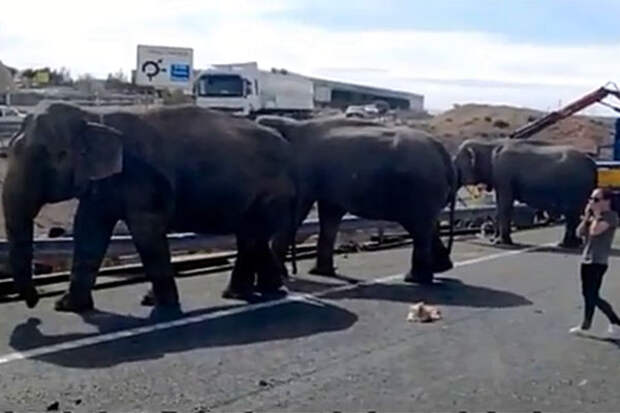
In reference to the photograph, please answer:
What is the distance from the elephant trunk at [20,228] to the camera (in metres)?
11.8

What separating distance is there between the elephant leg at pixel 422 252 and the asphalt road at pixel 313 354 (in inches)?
25.9

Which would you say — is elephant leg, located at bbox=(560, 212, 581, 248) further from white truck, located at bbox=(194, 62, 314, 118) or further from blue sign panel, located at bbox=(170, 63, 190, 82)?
blue sign panel, located at bbox=(170, 63, 190, 82)

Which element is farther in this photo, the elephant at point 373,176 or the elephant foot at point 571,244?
the elephant foot at point 571,244

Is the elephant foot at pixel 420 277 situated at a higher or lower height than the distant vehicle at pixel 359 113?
lower

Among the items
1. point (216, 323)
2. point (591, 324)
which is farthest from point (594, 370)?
point (216, 323)

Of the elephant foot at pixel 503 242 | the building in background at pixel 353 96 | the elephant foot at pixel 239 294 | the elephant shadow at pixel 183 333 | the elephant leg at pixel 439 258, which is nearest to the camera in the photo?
the elephant shadow at pixel 183 333

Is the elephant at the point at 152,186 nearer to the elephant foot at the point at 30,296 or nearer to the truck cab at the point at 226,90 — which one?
the elephant foot at the point at 30,296

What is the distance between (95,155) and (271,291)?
294 cm

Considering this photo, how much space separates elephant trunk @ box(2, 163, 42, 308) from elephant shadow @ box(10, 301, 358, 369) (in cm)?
35

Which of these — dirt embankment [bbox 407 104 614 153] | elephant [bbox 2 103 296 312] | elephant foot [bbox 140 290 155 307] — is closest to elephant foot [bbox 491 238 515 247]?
elephant [bbox 2 103 296 312]

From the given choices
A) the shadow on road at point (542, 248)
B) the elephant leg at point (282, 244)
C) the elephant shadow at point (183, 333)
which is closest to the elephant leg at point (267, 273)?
the elephant shadow at point (183, 333)

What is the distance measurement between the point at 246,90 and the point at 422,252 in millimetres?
40796

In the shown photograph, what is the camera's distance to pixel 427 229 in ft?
53.7

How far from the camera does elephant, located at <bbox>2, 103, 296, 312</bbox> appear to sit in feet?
39.3
